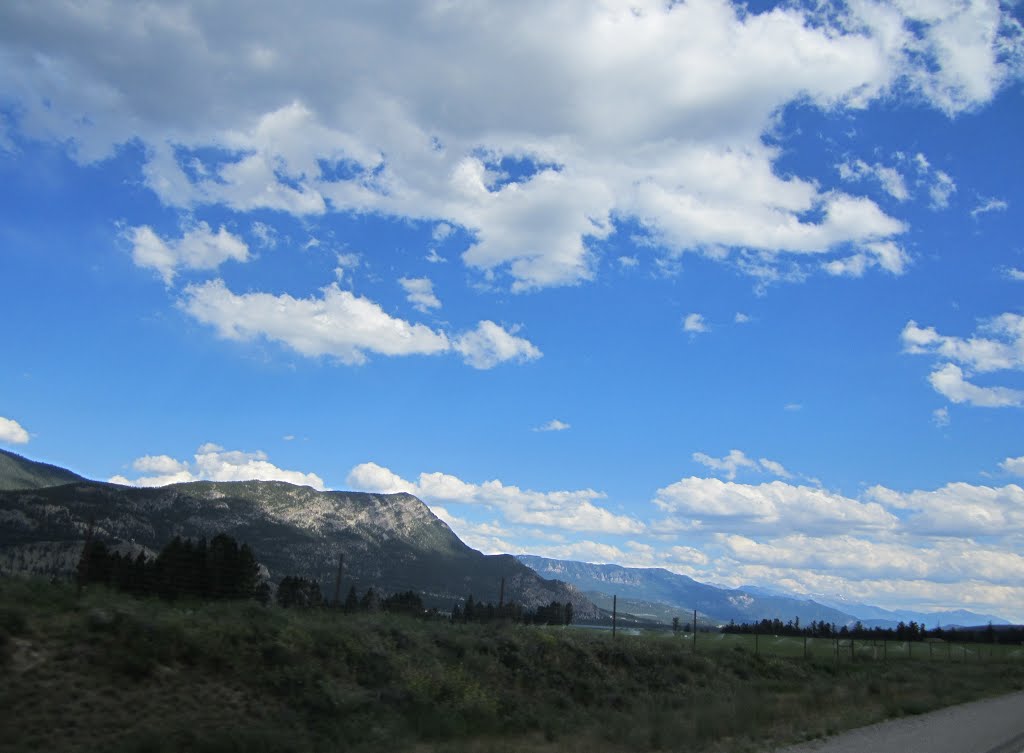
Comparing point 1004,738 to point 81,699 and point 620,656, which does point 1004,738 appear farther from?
point 81,699

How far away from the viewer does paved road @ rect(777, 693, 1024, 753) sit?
16266 mm

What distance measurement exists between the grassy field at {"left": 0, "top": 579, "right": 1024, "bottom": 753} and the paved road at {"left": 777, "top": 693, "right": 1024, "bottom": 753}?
3.18 feet

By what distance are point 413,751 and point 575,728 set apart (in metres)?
6.15

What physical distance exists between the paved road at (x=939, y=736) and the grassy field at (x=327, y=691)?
38.1 inches

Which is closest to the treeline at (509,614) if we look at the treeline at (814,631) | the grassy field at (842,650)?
the grassy field at (842,650)

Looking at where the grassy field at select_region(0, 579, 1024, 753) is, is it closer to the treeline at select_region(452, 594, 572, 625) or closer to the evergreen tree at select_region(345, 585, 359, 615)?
the evergreen tree at select_region(345, 585, 359, 615)

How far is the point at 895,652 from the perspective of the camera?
72500mm

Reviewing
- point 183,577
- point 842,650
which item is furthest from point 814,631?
point 183,577

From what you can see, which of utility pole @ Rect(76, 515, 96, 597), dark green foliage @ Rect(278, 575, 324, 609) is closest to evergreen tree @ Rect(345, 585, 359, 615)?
dark green foliage @ Rect(278, 575, 324, 609)

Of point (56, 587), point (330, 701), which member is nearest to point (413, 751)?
point (330, 701)

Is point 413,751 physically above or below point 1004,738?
below

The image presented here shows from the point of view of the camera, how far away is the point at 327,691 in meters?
18.4

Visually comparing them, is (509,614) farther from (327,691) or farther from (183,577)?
(327,691)

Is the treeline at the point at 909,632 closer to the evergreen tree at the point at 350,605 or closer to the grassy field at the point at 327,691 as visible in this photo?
the evergreen tree at the point at 350,605
